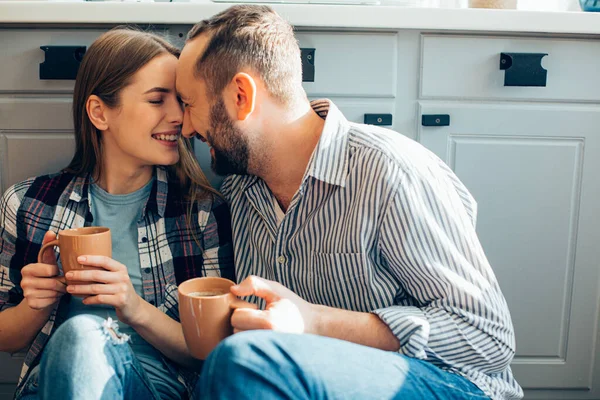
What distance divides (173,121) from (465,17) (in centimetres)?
63

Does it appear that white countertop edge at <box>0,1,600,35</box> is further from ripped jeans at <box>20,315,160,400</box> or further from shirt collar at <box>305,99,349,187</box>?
ripped jeans at <box>20,315,160,400</box>

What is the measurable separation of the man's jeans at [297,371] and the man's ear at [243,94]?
43cm

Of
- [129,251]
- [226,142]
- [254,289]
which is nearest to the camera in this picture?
[254,289]

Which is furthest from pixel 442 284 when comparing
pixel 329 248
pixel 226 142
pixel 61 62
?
pixel 61 62

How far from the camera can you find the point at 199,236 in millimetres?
1160

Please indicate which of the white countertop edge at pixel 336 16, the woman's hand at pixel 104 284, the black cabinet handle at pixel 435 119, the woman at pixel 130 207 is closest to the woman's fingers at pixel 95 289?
the woman's hand at pixel 104 284

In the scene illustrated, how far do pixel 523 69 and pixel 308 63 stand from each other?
456 millimetres

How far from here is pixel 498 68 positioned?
1.31 meters

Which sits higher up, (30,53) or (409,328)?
(30,53)

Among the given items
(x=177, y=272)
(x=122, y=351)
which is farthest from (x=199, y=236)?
(x=122, y=351)

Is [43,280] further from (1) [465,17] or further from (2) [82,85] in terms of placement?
(1) [465,17]

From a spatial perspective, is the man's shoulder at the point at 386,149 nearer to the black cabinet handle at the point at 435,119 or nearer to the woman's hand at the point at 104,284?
the black cabinet handle at the point at 435,119

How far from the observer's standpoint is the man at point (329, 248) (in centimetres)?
72

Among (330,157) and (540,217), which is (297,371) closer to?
(330,157)
